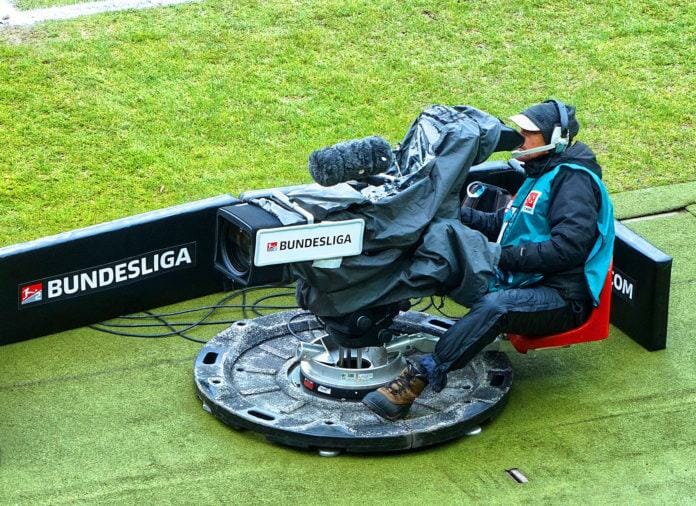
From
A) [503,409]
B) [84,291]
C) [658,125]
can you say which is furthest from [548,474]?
[658,125]

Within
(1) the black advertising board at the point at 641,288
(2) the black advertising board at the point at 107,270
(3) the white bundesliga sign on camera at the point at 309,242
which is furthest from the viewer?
(2) the black advertising board at the point at 107,270

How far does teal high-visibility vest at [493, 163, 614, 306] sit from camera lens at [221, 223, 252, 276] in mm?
1310

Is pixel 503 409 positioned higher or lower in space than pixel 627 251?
lower

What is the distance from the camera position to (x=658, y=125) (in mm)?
11273

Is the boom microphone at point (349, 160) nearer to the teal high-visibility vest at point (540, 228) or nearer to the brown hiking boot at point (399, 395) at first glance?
the teal high-visibility vest at point (540, 228)

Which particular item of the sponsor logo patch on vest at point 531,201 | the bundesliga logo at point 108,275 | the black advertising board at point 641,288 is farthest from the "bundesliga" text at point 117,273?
the black advertising board at point 641,288

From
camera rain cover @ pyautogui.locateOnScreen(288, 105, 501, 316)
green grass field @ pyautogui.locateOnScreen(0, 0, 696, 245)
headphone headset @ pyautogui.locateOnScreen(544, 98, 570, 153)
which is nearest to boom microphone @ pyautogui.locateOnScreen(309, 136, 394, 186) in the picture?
camera rain cover @ pyautogui.locateOnScreen(288, 105, 501, 316)

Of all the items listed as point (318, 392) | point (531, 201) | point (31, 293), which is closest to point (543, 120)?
point (531, 201)

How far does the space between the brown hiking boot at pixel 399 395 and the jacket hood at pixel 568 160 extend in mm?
1217

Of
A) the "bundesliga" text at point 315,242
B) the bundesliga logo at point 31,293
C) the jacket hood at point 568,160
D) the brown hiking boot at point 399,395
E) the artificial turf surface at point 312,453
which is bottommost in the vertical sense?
the artificial turf surface at point 312,453

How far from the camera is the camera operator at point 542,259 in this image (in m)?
7.00

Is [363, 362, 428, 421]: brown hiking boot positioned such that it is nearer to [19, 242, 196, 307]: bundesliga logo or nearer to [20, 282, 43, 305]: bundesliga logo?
[19, 242, 196, 307]: bundesliga logo

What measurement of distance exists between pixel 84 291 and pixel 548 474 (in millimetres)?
2917

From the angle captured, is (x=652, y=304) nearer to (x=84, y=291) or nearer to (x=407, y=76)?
(x=84, y=291)
